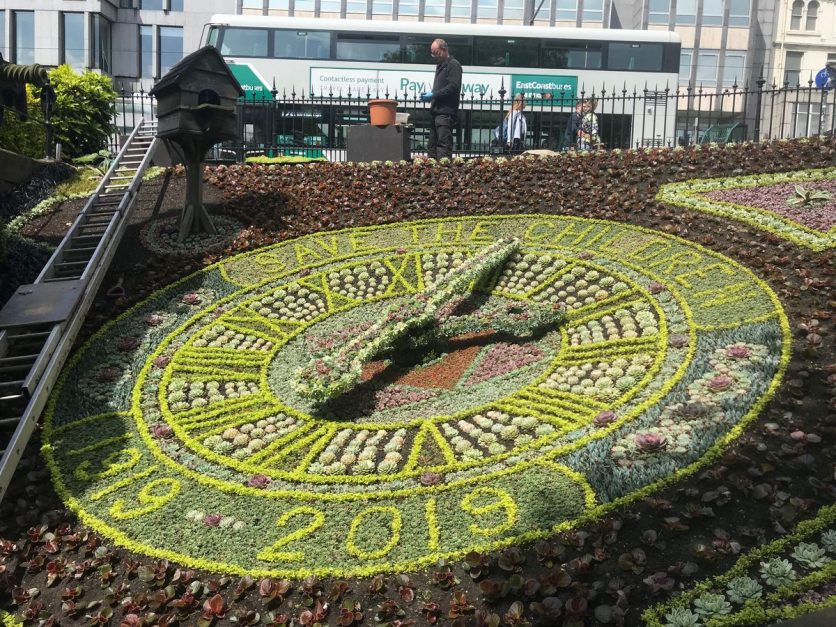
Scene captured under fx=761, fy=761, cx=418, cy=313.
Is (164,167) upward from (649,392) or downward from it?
upward

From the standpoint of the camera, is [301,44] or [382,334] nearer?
[382,334]

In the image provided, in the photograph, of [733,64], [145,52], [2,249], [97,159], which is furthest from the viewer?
[733,64]

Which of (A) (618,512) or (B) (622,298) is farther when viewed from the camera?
(B) (622,298)

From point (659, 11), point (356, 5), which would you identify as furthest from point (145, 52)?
point (659, 11)

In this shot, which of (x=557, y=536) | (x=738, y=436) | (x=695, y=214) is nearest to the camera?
(x=557, y=536)

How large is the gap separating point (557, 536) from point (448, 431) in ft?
5.22

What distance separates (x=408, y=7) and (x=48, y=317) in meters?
41.8

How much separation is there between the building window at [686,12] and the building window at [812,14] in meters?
10.4

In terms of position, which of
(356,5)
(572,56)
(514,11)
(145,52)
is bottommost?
(572,56)

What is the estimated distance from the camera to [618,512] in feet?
15.4

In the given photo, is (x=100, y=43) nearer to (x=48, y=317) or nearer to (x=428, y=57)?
(x=428, y=57)

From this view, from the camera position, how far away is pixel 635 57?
2297cm

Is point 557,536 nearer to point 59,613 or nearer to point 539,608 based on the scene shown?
point 539,608

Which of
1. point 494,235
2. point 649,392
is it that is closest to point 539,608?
point 649,392
